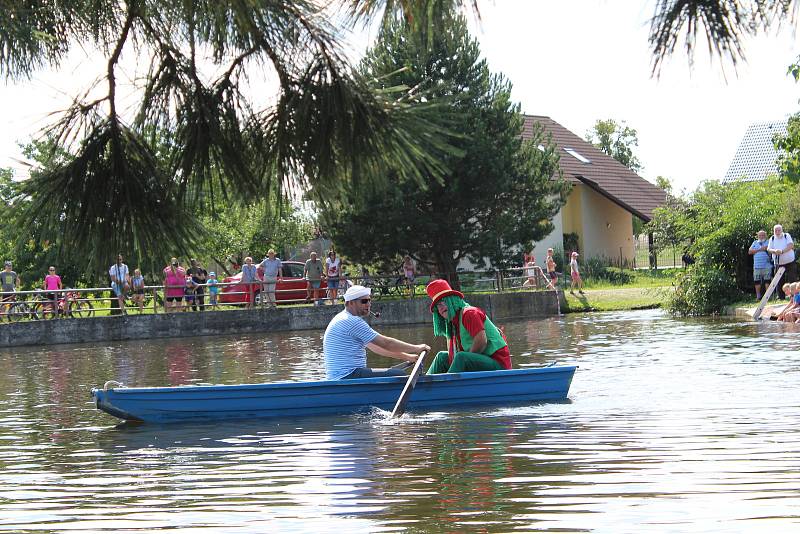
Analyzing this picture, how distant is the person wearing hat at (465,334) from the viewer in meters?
13.4

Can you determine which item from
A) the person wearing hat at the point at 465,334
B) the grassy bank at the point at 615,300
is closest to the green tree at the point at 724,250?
the grassy bank at the point at 615,300

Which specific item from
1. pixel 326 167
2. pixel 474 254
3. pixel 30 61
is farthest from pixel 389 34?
pixel 474 254

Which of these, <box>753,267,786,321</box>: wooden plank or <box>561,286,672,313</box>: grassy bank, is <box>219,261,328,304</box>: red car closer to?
<box>561,286,672,313</box>: grassy bank

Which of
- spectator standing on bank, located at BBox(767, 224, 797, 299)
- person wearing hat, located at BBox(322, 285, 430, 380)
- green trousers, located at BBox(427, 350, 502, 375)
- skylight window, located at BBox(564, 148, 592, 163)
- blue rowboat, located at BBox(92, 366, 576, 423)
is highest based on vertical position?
skylight window, located at BBox(564, 148, 592, 163)

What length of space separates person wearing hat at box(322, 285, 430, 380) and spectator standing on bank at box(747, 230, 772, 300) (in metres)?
15.5

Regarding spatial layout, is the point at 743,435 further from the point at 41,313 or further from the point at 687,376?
the point at 41,313

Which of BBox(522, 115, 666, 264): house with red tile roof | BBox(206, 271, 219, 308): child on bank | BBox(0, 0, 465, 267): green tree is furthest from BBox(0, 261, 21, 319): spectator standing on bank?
BBox(0, 0, 465, 267): green tree

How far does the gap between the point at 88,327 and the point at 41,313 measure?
162 cm

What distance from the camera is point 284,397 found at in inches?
529

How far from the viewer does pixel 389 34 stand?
5008 millimetres

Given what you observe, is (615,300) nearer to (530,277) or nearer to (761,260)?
(530,277)

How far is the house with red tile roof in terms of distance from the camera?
170 feet

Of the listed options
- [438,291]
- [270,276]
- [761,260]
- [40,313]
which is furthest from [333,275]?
[438,291]

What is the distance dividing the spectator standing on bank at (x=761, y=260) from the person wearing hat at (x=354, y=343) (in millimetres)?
15507
